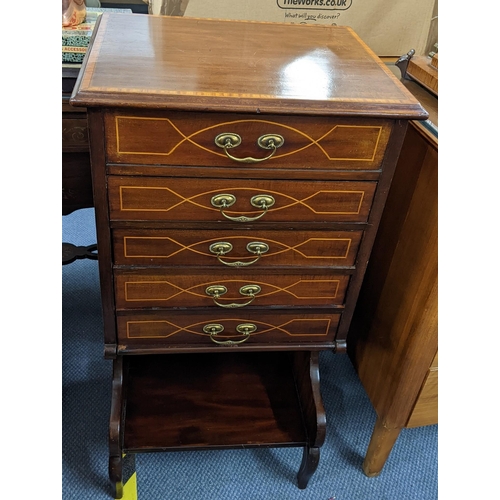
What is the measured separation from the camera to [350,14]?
1.33m

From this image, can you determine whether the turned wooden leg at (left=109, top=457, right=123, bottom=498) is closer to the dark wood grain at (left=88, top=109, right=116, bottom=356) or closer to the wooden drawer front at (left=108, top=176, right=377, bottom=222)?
the dark wood grain at (left=88, top=109, right=116, bottom=356)

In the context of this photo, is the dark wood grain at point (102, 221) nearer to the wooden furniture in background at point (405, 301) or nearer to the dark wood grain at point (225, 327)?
the dark wood grain at point (225, 327)

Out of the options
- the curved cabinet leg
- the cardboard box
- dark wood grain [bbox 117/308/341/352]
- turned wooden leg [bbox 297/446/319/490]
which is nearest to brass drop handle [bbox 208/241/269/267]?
dark wood grain [bbox 117/308/341/352]

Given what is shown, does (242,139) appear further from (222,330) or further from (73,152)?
(73,152)

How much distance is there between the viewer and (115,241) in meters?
0.91

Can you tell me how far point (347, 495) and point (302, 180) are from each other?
813 mm

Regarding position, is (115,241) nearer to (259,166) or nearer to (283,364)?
(259,166)

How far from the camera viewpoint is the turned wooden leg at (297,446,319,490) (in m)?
1.20

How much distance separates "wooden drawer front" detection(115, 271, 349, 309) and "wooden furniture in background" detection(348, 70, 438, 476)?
0.16 meters

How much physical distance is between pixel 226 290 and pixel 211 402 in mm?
413

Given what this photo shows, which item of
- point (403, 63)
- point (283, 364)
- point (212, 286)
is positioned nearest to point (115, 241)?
point (212, 286)

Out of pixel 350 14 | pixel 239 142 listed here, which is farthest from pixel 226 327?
pixel 350 14

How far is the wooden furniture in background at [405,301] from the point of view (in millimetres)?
1003

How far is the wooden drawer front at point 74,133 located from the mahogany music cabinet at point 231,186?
0.22 m
